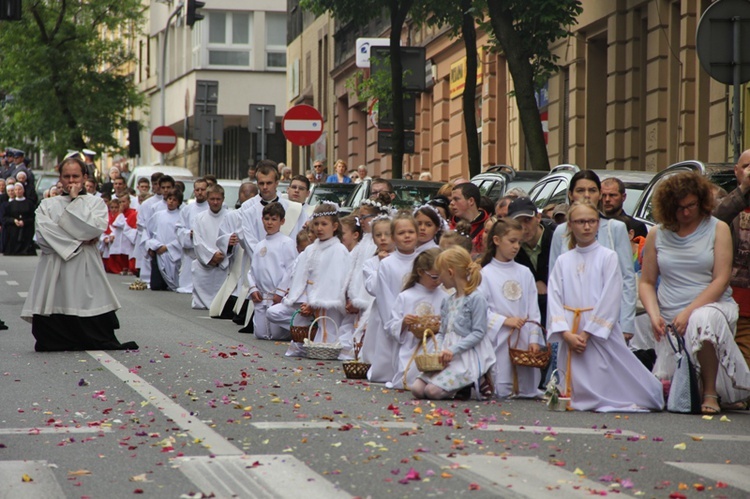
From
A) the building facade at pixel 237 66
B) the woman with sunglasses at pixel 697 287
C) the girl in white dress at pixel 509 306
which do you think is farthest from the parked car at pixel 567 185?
the building facade at pixel 237 66

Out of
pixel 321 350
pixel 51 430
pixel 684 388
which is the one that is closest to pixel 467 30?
pixel 321 350

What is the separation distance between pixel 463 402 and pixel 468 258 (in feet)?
3.44

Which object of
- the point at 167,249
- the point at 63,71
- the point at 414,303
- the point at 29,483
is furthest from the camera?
the point at 63,71

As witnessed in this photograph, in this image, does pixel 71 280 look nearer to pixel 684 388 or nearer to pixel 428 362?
pixel 428 362

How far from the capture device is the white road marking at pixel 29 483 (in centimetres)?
702

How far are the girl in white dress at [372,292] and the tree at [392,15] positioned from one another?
13.7 m

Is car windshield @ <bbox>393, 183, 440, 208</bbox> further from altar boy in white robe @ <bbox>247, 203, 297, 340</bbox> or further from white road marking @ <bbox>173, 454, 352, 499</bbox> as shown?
white road marking @ <bbox>173, 454, 352, 499</bbox>

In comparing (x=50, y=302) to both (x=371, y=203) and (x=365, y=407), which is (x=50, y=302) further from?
(x=365, y=407)

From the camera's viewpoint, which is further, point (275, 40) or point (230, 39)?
point (275, 40)

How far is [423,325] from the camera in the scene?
11703 mm

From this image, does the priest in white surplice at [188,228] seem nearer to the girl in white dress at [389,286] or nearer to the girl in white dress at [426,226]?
the girl in white dress at [426,226]

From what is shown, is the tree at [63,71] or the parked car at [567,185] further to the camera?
the tree at [63,71]

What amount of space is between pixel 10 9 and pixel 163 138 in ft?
65.9

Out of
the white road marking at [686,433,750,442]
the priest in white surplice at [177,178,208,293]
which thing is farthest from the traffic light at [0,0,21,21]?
the white road marking at [686,433,750,442]
